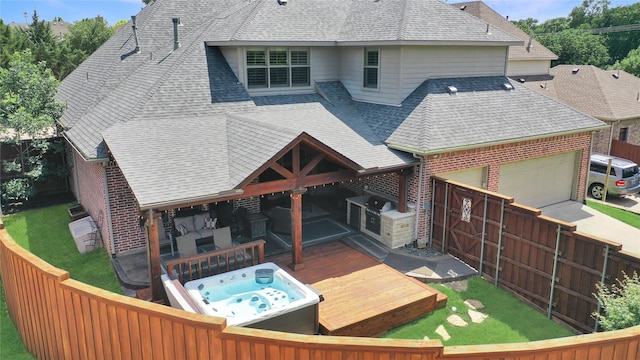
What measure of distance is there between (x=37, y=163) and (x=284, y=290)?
37.6ft

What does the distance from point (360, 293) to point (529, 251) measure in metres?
3.72

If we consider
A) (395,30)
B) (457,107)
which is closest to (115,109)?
(395,30)

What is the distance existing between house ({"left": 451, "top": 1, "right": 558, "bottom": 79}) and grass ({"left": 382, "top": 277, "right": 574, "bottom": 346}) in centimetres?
2052

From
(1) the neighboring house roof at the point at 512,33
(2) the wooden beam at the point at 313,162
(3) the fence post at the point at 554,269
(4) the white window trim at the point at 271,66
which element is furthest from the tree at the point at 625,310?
(1) the neighboring house roof at the point at 512,33

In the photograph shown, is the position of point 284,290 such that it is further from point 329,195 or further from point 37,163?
point 37,163

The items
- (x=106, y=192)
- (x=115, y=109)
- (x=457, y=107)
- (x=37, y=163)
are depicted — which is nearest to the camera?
(x=106, y=192)

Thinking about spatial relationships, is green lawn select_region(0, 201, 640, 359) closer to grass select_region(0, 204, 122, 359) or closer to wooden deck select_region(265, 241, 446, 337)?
grass select_region(0, 204, 122, 359)

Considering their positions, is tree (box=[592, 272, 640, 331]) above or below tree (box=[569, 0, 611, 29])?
below

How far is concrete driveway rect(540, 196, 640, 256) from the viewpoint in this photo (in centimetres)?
1332

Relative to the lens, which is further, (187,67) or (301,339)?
(187,67)

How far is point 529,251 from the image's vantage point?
31.6 feet

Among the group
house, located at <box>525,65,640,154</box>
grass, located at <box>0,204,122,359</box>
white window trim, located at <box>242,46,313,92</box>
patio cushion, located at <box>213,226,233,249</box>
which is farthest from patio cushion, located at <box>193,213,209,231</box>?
house, located at <box>525,65,640,154</box>


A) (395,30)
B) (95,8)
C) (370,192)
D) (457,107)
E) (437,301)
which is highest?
(95,8)

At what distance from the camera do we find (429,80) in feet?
48.5
